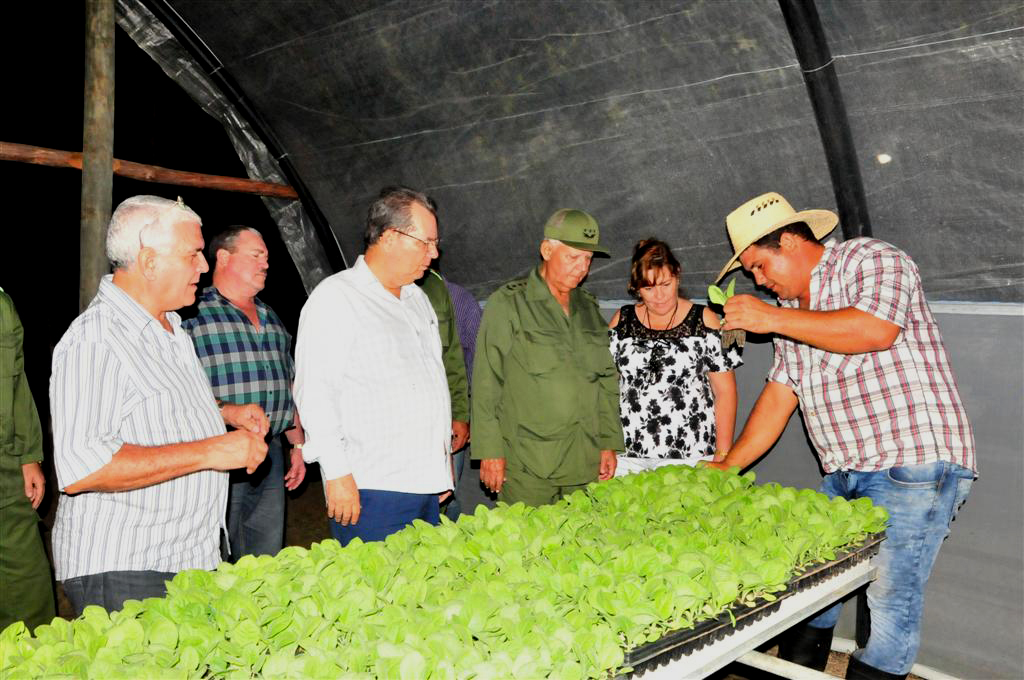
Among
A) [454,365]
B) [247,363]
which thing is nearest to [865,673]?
[454,365]

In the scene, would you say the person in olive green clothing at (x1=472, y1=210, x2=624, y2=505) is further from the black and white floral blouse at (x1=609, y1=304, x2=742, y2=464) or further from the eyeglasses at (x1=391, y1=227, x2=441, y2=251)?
the eyeglasses at (x1=391, y1=227, x2=441, y2=251)

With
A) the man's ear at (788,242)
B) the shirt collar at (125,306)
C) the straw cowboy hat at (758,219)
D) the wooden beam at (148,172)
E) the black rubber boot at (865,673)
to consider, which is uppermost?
the wooden beam at (148,172)

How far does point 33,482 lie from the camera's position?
276 centimetres

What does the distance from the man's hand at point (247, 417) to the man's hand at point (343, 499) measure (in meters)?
0.29

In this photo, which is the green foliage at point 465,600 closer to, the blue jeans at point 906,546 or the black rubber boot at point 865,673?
the blue jeans at point 906,546

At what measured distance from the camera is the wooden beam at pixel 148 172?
12.0 feet

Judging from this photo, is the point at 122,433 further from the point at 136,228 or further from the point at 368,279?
the point at 368,279

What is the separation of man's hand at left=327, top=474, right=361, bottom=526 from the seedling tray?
46.2 inches

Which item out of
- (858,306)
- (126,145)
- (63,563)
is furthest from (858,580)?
(126,145)

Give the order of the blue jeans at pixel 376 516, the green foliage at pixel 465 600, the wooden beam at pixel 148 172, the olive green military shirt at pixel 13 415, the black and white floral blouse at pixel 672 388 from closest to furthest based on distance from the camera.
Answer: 1. the green foliage at pixel 465 600
2. the blue jeans at pixel 376 516
3. the olive green military shirt at pixel 13 415
4. the black and white floral blouse at pixel 672 388
5. the wooden beam at pixel 148 172

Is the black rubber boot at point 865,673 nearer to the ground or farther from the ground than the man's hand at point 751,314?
nearer to the ground

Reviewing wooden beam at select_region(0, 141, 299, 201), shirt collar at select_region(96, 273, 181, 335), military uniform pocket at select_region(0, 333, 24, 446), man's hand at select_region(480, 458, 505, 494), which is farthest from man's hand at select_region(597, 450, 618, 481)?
wooden beam at select_region(0, 141, 299, 201)

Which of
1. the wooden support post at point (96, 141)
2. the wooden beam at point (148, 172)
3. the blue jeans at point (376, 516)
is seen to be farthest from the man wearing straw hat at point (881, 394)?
the wooden beam at point (148, 172)

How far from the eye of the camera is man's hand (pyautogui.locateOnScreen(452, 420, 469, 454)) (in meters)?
3.55
